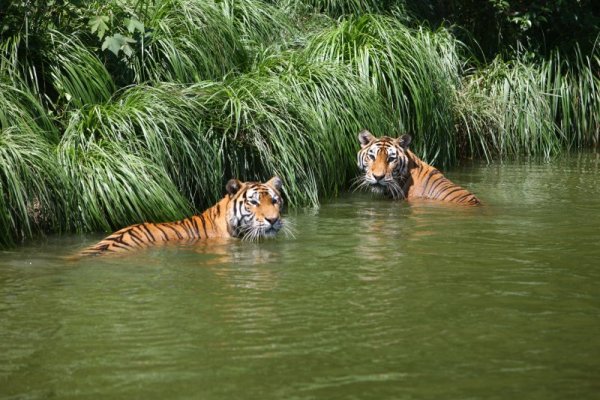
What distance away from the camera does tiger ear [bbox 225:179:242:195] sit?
8.28 meters

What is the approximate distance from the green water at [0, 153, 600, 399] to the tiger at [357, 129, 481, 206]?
42.2 inches

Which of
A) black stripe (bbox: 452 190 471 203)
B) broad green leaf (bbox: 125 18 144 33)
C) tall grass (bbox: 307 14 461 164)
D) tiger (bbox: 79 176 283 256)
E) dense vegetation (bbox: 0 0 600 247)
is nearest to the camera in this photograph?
tiger (bbox: 79 176 283 256)

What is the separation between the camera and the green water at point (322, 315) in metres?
4.92

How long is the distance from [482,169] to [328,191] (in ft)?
8.03

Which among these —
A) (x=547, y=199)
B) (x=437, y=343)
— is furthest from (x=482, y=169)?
(x=437, y=343)

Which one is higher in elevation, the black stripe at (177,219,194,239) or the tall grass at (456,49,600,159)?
the tall grass at (456,49,600,159)

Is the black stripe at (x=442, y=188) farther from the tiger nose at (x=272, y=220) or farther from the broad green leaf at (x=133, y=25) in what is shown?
the broad green leaf at (x=133, y=25)

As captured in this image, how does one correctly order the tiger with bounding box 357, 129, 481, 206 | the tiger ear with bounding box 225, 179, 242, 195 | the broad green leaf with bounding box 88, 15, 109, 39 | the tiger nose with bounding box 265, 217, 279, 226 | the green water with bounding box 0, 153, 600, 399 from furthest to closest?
the tiger with bounding box 357, 129, 481, 206 < the broad green leaf with bounding box 88, 15, 109, 39 < the tiger ear with bounding box 225, 179, 242, 195 < the tiger nose with bounding box 265, 217, 279, 226 < the green water with bounding box 0, 153, 600, 399

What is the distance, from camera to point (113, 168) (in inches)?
333

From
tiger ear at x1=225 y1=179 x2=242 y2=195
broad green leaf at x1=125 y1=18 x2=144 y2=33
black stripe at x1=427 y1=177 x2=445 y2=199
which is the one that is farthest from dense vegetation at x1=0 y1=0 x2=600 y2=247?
black stripe at x1=427 y1=177 x2=445 y2=199

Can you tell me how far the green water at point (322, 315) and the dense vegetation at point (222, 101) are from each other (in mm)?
678

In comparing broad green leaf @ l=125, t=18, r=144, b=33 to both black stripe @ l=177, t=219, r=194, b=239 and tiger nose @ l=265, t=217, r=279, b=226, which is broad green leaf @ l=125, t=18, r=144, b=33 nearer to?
black stripe @ l=177, t=219, r=194, b=239

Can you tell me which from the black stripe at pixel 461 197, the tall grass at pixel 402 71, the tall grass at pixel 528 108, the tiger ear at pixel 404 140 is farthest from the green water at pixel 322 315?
the tall grass at pixel 528 108

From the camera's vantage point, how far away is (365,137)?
10188mm
